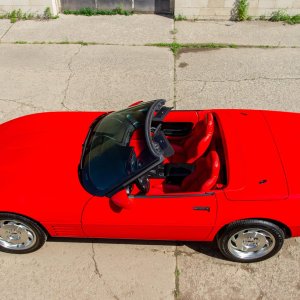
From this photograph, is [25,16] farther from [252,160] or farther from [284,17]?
[252,160]

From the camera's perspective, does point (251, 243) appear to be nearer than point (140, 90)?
Yes

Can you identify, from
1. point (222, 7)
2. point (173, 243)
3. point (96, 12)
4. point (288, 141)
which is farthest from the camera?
point (96, 12)

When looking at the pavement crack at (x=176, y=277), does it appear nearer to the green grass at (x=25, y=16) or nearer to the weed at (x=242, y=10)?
the weed at (x=242, y=10)

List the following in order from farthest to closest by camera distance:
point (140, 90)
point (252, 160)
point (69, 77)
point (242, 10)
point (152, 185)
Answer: point (242, 10) < point (69, 77) < point (140, 90) < point (152, 185) < point (252, 160)

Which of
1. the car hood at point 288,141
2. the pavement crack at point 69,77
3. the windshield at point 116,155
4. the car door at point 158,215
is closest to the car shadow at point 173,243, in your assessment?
the car door at point 158,215

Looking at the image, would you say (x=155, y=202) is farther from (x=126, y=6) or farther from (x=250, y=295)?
(x=126, y=6)

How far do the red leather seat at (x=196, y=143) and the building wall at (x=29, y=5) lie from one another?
19.5 ft

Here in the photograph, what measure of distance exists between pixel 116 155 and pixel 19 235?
139 centimetres

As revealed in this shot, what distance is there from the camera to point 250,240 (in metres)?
3.99

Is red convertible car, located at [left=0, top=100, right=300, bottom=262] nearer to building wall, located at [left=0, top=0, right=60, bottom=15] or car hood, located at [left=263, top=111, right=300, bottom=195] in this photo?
car hood, located at [left=263, top=111, right=300, bottom=195]

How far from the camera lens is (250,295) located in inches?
155

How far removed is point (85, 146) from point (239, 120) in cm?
176

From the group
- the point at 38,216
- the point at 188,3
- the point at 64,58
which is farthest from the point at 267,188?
the point at 188,3

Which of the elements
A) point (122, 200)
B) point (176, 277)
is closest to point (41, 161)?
point (122, 200)
